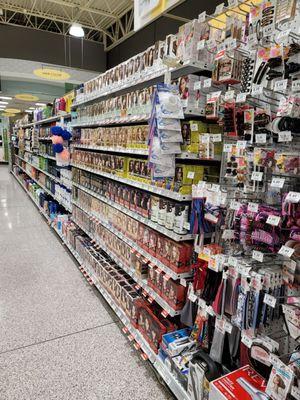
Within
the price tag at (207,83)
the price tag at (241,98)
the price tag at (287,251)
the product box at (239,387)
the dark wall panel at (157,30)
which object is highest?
the dark wall panel at (157,30)

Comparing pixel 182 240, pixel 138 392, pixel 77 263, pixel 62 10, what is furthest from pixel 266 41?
pixel 62 10

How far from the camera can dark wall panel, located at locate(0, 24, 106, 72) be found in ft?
28.6

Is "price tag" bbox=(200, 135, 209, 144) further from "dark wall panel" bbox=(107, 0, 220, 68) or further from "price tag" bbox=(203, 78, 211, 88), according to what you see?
"dark wall panel" bbox=(107, 0, 220, 68)

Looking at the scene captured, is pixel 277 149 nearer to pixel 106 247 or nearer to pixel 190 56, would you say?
pixel 190 56

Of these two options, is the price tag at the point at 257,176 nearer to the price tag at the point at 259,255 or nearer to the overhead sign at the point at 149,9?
the price tag at the point at 259,255

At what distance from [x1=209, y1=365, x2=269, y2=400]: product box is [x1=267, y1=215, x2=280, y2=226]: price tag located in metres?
0.82

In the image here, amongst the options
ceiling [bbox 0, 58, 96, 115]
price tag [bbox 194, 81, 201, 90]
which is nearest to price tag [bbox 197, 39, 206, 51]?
price tag [bbox 194, 81, 201, 90]

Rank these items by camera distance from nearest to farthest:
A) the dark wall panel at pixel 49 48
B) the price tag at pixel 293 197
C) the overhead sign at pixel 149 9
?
the price tag at pixel 293 197, the overhead sign at pixel 149 9, the dark wall panel at pixel 49 48

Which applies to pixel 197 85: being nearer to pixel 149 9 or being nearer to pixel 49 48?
pixel 149 9

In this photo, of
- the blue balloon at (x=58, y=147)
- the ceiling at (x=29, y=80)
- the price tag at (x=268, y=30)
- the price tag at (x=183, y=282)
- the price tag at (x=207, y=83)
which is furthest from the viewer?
the ceiling at (x=29, y=80)

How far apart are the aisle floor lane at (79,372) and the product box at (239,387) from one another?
0.78 metres

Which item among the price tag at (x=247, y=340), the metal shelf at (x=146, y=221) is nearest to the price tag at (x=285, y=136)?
the metal shelf at (x=146, y=221)

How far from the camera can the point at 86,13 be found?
30.9 ft

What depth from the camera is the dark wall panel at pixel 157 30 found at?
578 centimetres
